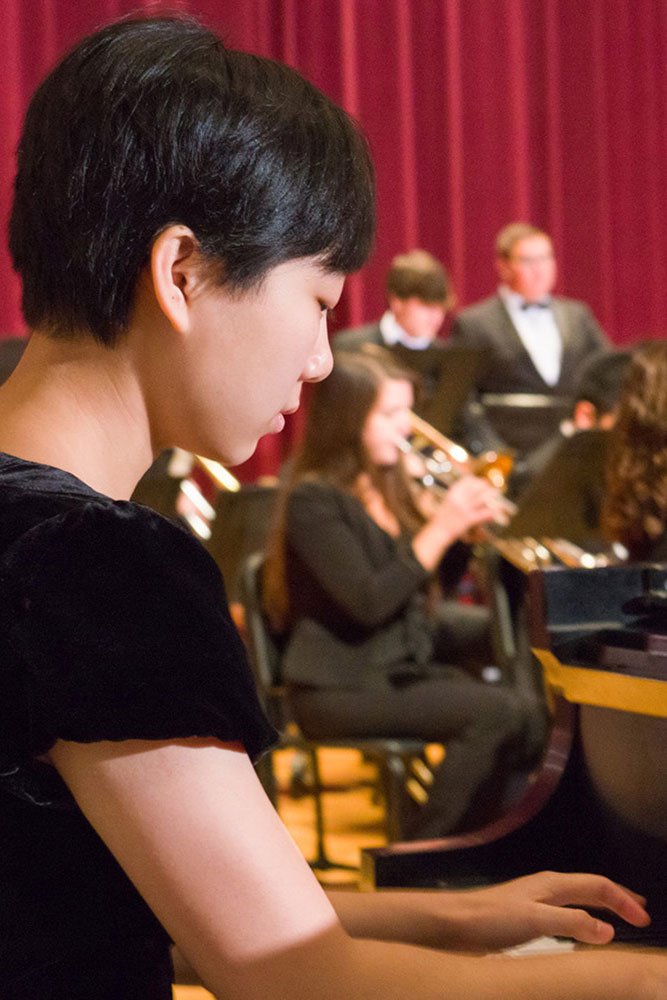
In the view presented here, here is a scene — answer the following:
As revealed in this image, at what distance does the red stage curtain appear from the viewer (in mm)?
6551

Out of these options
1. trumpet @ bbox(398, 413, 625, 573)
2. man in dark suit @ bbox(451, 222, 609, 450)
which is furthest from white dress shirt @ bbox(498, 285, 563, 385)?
trumpet @ bbox(398, 413, 625, 573)

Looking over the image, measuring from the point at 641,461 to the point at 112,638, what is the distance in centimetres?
244

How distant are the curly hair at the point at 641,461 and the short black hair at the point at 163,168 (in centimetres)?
223

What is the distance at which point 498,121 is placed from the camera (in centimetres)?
713

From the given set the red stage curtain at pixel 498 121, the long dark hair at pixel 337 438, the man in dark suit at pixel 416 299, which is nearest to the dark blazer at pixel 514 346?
the man in dark suit at pixel 416 299

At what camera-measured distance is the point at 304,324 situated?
34.6 inches

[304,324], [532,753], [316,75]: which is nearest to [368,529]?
[532,753]

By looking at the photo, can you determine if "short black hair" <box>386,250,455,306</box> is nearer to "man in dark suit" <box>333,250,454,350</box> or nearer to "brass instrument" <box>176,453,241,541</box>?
"man in dark suit" <box>333,250,454,350</box>

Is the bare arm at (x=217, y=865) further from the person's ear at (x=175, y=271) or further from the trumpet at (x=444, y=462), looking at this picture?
the trumpet at (x=444, y=462)

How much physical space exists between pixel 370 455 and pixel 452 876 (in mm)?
2207

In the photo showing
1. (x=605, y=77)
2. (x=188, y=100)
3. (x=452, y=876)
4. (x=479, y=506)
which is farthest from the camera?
(x=605, y=77)

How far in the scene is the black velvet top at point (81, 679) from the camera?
733 millimetres

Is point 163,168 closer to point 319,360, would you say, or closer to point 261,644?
point 319,360

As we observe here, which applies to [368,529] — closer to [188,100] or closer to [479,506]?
[479,506]
